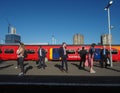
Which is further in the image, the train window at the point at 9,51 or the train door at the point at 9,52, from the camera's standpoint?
the train window at the point at 9,51

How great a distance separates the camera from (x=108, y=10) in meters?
23.4

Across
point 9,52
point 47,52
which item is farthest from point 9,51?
point 47,52

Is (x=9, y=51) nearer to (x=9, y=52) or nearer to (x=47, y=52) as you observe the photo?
(x=9, y=52)

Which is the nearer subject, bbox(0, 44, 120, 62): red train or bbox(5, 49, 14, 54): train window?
bbox(0, 44, 120, 62): red train

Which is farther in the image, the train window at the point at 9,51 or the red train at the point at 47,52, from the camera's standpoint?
the train window at the point at 9,51

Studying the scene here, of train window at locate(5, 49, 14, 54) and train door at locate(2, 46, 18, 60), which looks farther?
train window at locate(5, 49, 14, 54)
